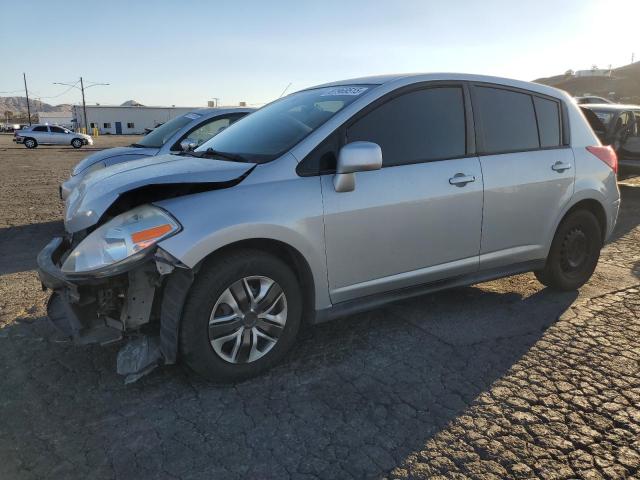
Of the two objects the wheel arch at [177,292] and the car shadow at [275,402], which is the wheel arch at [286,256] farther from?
the car shadow at [275,402]

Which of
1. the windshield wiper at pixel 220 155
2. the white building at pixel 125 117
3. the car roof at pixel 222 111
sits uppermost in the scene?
the white building at pixel 125 117

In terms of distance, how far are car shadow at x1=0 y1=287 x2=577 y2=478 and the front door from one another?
0.49 metres

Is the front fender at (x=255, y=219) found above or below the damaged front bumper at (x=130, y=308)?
above

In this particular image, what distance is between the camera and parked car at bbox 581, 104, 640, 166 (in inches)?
392

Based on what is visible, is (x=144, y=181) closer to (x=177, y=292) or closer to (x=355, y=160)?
(x=177, y=292)

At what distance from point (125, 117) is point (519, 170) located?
7775 centimetres

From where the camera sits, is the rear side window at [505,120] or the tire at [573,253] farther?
the tire at [573,253]

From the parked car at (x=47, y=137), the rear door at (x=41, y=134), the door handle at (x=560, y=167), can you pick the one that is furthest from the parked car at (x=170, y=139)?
the rear door at (x=41, y=134)

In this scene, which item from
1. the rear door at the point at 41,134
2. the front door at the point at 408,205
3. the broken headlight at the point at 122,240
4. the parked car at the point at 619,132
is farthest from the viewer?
the rear door at the point at 41,134

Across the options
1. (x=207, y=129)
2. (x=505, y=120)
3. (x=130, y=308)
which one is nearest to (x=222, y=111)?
(x=207, y=129)

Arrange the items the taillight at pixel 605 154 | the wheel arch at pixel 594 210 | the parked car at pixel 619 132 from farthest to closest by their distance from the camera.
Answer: the parked car at pixel 619 132, the taillight at pixel 605 154, the wheel arch at pixel 594 210

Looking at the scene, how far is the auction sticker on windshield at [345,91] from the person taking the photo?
11.6ft

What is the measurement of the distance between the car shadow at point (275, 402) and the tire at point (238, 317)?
0.15 meters

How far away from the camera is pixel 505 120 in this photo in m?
4.02
